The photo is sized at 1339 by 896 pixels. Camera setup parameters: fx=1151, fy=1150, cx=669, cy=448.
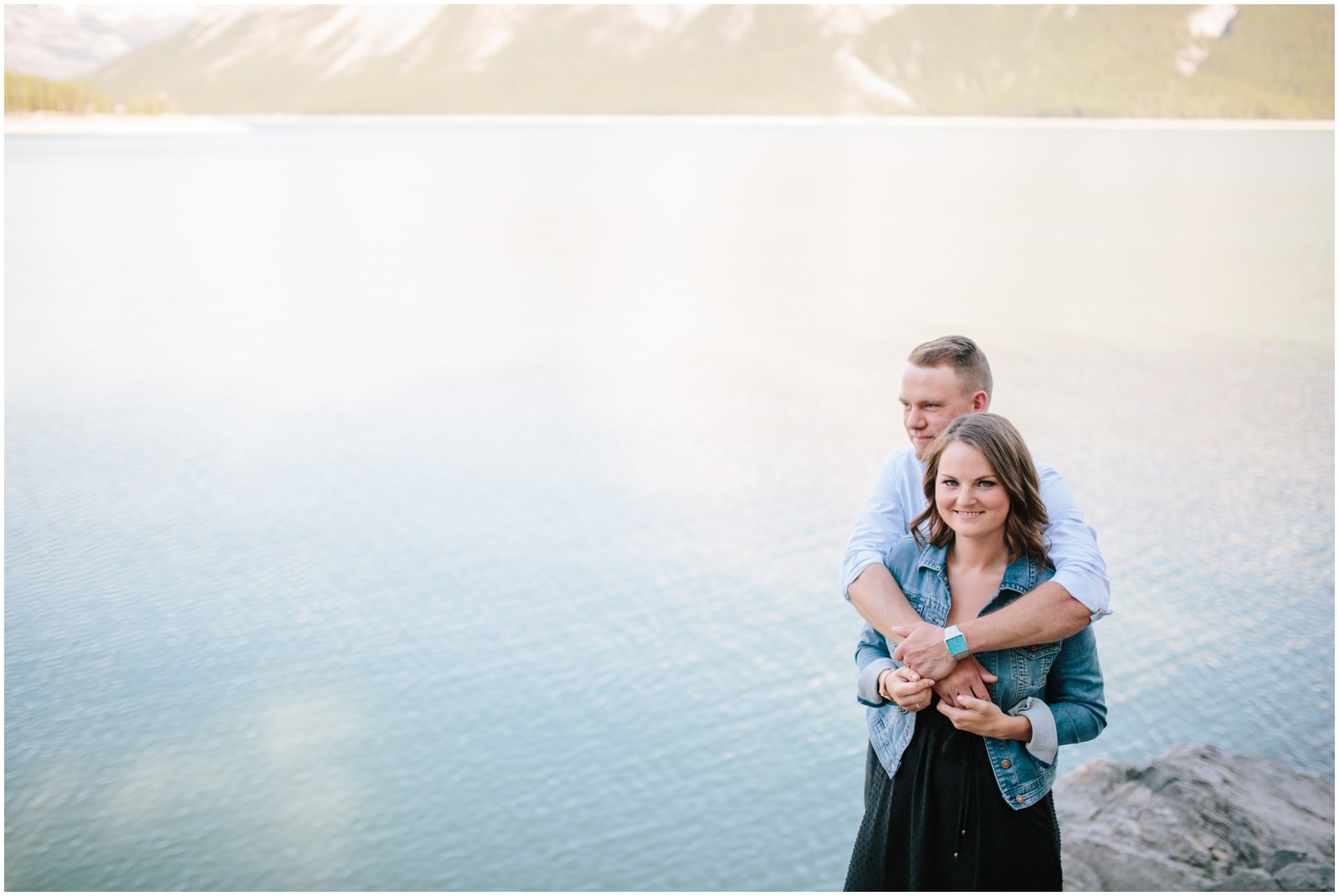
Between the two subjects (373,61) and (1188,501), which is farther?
(373,61)

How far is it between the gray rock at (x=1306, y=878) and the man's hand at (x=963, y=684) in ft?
7.94

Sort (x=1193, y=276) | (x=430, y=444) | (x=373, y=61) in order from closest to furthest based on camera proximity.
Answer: (x=430, y=444)
(x=1193, y=276)
(x=373, y=61)

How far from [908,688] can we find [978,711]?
0.14 meters

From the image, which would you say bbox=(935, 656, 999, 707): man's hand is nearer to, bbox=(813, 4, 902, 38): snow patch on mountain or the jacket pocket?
the jacket pocket

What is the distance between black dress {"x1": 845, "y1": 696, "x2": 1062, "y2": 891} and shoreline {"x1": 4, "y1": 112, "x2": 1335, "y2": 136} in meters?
74.6

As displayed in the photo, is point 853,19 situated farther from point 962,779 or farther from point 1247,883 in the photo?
point 962,779

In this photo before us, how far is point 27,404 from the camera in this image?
1100 centimetres

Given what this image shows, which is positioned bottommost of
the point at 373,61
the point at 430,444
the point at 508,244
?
the point at 430,444

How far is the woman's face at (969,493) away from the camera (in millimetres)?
2182

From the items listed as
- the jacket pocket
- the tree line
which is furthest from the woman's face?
the tree line

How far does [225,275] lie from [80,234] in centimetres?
603

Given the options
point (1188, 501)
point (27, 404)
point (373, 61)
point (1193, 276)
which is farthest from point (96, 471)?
point (373, 61)

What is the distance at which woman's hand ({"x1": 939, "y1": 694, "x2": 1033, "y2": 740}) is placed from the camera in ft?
7.16

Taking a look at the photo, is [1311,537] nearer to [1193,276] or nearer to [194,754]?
[194,754]
